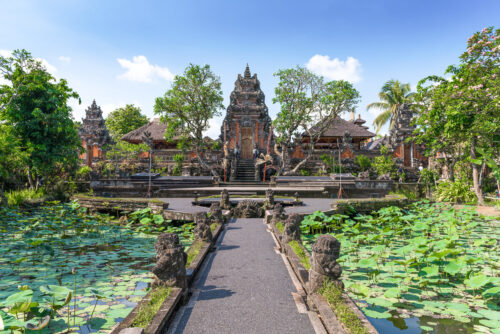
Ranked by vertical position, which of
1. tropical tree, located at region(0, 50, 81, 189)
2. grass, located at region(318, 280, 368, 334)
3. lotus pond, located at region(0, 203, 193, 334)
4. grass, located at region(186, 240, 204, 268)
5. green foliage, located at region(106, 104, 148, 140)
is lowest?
lotus pond, located at region(0, 203, 193, 334)

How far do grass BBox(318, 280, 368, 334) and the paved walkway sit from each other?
0.35 metres

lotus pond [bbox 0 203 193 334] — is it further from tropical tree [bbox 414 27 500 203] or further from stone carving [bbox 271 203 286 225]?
tropical tree [bbox 414 27 500 203]

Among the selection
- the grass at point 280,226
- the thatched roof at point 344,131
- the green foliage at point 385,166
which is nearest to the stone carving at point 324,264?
the grass at point 280,226

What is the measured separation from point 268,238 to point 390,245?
2777 mm

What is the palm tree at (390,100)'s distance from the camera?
3095cm

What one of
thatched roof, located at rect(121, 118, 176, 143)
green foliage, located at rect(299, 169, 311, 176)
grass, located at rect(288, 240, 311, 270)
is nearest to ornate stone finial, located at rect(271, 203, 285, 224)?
grass, located at rect(288, 240, 311, 270)

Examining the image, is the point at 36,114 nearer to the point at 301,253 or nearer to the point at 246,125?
the point at 301,253

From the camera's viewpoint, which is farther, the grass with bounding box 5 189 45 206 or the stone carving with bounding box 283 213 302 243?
the grass with bounding box 5 189 45 206

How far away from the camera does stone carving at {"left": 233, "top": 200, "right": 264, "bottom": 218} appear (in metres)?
10.3

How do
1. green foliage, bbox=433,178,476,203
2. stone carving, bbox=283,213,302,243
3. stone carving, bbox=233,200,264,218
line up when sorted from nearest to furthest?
1. stone carving, bbox=283,213,302,243
2. stone carving, bbox=233,200,264,218
3. green foliage, bbox=433,178,476,203

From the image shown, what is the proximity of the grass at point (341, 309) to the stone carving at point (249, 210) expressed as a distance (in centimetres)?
660

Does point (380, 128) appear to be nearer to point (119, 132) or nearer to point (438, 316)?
point (119, 132)

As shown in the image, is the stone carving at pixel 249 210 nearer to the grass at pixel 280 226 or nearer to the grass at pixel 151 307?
the grass at pixel 280 226

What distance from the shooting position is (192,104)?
20.1 metres
